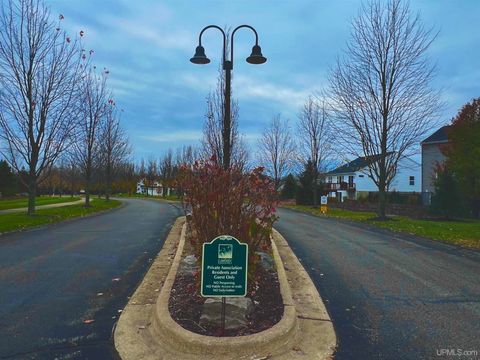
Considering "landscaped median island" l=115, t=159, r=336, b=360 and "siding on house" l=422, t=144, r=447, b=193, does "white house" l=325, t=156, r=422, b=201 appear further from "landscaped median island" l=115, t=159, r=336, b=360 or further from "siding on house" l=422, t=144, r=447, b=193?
"landscaped median island" l=115, t=159, r=336, b=360

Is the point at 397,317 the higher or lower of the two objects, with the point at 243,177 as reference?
lower

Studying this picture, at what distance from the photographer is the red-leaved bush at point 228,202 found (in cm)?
649

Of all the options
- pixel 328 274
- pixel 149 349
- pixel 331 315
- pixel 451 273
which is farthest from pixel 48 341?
pixel 451 273

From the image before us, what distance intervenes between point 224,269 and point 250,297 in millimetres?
1390

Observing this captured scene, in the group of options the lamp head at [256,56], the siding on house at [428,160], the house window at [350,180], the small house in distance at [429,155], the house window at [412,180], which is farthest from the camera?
the house window at [350,180]

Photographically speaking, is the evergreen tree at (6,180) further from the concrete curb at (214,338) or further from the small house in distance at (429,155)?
the concrete curb at (214,338)

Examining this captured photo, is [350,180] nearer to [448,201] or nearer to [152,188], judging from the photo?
[152,188]

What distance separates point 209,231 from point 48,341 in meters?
2.66

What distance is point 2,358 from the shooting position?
4293 millimetres

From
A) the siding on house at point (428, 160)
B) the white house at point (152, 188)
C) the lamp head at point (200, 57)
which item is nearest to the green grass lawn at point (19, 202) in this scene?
the lamp head at point (200, 57)

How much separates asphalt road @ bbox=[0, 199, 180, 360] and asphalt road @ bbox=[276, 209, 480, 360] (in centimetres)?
293

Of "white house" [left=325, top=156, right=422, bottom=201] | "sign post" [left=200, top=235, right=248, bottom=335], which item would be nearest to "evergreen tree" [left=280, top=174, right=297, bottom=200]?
"white house" [left=325, top=156, right=422, bottom=201]

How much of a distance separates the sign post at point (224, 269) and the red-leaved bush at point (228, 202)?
5.32 ft

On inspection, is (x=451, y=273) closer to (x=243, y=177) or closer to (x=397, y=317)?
(x=397, y=317)
